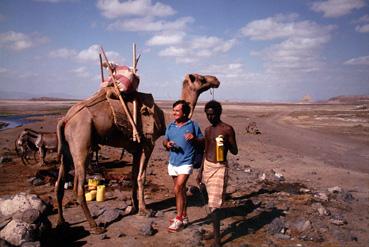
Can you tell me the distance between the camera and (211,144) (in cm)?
591

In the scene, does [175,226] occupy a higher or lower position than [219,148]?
lower

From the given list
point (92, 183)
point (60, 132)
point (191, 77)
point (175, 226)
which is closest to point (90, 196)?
point (92, 183)

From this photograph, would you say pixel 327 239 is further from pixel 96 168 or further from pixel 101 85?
pixel 96 168

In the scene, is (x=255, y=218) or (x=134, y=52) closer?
(x=255, y=218)

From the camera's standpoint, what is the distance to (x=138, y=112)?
305 inches

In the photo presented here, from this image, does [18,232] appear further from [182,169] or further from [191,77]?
[191,77]

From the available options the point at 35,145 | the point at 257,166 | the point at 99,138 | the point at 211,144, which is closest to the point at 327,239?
the point at 211,144

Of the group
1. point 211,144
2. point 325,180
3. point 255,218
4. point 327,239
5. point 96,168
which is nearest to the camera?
point 211,144

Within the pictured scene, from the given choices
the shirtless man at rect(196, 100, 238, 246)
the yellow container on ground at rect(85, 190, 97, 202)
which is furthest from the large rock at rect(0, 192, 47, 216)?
the shirtless man at rect(196, 100, 238, 246)

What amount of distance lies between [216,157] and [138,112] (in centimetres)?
259

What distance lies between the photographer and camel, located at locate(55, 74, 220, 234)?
273 inches

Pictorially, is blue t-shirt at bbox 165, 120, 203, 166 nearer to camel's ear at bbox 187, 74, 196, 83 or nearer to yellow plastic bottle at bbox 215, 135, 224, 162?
yellow plastic bottle at bbox 215, 135, 224, 162

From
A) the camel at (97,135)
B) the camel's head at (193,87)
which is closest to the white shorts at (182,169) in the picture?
the camel at (97,135)

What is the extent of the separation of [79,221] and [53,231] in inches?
34.6
